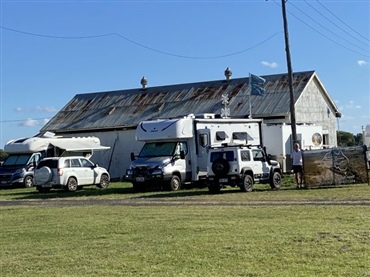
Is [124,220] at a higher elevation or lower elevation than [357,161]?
lower

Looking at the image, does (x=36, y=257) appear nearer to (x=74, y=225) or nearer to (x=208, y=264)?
(x=208, y=264)

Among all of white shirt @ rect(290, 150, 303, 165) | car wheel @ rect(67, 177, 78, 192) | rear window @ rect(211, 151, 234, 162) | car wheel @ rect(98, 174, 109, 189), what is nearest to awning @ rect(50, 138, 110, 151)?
car wheel @ rect(98, 174, 109, 189)

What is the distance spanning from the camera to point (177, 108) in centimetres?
4281

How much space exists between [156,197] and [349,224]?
11987 millimetres

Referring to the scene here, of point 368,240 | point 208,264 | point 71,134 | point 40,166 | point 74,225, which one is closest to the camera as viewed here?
point 208,264

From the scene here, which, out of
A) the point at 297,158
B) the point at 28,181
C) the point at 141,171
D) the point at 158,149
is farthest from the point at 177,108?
the point at 297,158

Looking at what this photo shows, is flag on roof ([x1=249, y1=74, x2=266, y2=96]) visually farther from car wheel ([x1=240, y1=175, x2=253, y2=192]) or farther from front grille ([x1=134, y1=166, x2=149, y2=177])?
car wheel ([x1=240, y1=175, x2=253, y2=192])

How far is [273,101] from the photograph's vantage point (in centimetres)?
3938

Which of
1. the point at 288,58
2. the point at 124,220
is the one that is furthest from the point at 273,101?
the point at 124,220

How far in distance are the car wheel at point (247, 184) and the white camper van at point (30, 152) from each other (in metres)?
14.4

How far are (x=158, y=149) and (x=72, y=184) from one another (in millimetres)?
4796

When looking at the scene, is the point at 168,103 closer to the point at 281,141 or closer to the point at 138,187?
the point at 281,141

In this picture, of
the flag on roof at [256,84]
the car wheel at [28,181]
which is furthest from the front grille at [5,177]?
the flag on roof at [256,84]

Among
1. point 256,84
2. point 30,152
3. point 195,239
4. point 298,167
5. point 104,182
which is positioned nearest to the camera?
point 195,239
